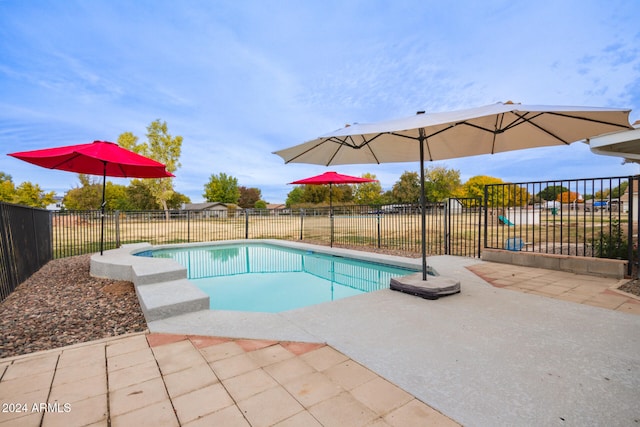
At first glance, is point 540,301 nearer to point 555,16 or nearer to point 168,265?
point 168,265

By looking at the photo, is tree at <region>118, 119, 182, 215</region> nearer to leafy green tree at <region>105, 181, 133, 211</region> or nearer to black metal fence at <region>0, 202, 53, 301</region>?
leafy green tree at <region>105, 181, 133, 211</region>

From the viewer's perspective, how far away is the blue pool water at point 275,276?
4.73 meters

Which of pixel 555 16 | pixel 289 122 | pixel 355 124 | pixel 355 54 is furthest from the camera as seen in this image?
pixel 289 122

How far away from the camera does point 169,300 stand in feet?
10.7

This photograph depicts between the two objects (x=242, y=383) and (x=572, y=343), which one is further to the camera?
(x=572, y=343)

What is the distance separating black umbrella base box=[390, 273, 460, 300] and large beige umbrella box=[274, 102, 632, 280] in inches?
7.2

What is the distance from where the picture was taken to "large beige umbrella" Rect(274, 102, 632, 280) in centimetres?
295

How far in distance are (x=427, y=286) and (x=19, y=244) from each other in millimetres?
6444

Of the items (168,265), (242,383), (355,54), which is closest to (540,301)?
(242,383)

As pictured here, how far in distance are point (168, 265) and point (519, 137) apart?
19.0 ft

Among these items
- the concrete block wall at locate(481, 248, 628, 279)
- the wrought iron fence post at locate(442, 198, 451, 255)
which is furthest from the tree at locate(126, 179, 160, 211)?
the concrete block wall at locate(481, 248, 628, 279)

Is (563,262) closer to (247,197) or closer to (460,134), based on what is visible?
(460,134)

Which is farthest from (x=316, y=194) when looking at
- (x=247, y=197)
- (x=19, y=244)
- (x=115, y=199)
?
(x=19, y=244)

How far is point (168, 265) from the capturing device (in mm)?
4691
